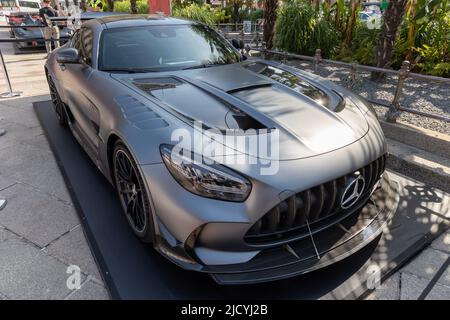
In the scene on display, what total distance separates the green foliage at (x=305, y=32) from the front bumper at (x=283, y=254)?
6.58 metres

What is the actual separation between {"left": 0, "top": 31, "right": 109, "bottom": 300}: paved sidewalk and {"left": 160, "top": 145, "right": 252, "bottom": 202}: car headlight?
2.99ft

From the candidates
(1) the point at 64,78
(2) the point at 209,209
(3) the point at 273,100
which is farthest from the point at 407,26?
(2) the point at 209,209

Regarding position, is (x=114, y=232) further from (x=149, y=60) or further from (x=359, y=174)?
(x=359, y=174)

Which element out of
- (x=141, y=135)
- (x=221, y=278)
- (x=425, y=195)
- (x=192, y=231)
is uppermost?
(x=141, y=135)

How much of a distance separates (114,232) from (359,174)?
1763 millimetres

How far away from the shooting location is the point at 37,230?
8.38ft

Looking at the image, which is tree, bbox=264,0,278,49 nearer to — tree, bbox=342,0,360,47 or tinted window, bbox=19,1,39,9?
tree, bbox=342,0,360,47

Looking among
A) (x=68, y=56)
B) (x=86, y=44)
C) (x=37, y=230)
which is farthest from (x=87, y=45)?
(x=37, y=230)

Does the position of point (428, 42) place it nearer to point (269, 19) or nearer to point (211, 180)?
point (269, 19)

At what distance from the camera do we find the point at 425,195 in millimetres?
2986

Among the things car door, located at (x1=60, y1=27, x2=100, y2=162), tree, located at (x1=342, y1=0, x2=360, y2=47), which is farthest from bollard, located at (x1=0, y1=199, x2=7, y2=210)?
tree, located at (x1=342, y1=0, x2=360, y2=47)

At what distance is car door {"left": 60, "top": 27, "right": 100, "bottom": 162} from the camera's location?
2773 mm

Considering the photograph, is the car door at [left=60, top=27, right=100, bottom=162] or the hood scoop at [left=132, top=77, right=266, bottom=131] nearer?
the hood scoop at [left=132, top=77, right=266, bottom=131]

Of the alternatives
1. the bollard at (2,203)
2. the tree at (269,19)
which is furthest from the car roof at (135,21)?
the tree at (269,19)
